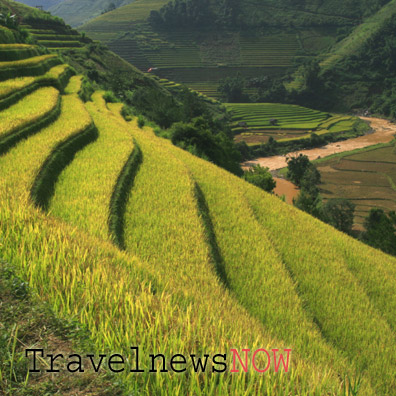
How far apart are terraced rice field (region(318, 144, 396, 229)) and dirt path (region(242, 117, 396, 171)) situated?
3692 mm

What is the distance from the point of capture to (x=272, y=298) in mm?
4188

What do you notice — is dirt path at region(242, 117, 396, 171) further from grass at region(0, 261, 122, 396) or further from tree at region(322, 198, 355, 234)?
grass at region(0, 261, 122, 396)

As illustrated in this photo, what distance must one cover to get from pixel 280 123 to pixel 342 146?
12.1 meters

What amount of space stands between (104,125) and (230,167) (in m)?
11.5

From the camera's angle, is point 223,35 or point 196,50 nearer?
point 196,50

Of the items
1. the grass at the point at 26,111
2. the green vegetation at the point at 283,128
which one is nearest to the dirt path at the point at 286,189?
the green vegetation at the point at 283,128

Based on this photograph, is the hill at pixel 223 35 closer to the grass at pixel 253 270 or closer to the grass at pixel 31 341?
the grass at pixel 253 270

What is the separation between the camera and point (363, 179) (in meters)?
31.6

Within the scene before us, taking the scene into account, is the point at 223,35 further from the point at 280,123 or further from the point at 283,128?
the point at 283,128

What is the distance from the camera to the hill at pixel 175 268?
5.81 ft

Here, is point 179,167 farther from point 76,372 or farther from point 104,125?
point 76,372

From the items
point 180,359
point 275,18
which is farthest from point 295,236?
point 275,18

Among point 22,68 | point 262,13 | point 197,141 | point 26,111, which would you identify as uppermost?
point 262,13

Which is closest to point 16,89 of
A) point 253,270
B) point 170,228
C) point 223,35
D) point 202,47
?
point 170,228
